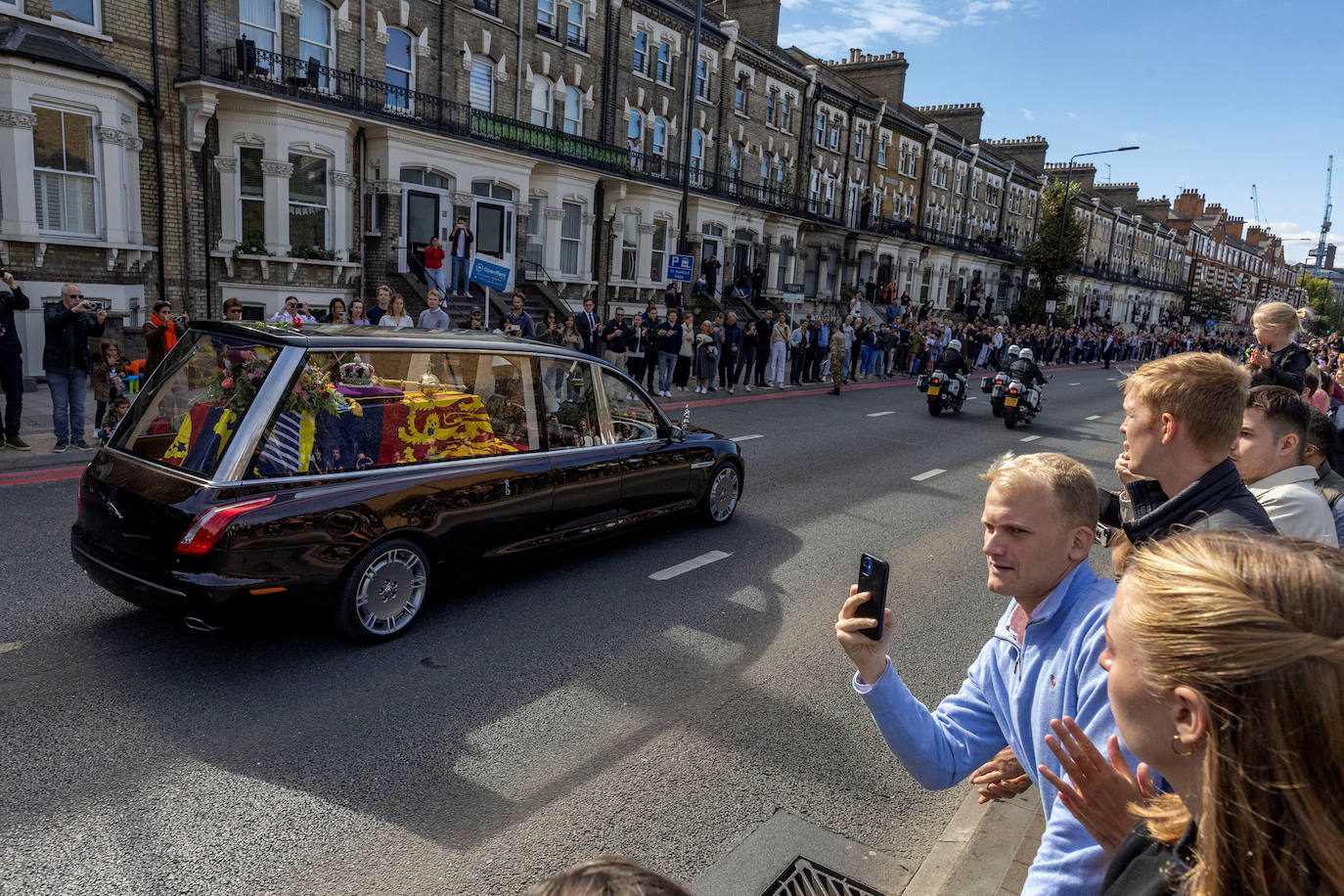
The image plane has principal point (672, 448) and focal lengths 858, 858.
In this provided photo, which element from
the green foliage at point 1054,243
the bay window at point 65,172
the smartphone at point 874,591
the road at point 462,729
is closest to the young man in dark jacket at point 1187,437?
the smartphone at point 874,591

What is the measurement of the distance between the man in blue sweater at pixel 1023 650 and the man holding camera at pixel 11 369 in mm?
11081

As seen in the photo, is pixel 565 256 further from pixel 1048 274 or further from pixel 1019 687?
pixel 1048 274

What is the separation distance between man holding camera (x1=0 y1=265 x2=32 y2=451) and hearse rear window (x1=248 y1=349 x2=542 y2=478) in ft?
23.7

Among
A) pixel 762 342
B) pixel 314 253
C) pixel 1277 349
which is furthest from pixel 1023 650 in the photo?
pixel 314 253

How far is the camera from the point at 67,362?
32.8 feet

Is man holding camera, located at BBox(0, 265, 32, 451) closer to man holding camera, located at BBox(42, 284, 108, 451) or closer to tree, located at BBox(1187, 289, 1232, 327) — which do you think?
man holding camera, located at BBox(42, 284, 108, 451)

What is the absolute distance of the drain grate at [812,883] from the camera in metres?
3.22

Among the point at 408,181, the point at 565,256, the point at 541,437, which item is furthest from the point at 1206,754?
the point at 565,256

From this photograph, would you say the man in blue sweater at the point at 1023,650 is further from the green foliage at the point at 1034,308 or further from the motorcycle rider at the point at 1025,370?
the green foliage at the point at 1034,308

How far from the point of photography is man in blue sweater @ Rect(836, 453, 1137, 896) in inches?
82.7

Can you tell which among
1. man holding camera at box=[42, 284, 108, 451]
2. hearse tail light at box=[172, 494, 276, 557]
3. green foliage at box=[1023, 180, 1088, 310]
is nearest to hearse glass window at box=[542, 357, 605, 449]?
hearse tail light at box=[172, 494, 276, 557]

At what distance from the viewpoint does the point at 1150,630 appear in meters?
1.23

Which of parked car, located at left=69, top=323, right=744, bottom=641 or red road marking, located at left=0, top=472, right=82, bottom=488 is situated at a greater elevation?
parked car, located at left=69, top=323, right=744, bottom=641

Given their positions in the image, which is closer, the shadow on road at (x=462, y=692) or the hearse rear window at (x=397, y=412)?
the shadow on road at (x=462, y=692)
